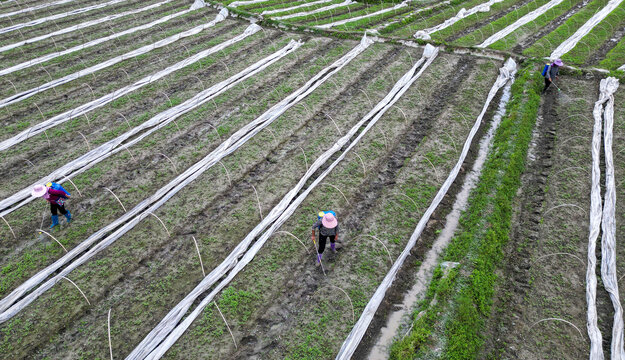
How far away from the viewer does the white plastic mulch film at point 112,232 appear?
679 centimetres

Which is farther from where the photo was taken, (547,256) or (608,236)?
(608,236)

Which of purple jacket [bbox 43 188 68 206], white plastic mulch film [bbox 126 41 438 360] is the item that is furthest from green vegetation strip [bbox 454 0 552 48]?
purple jacket [bbox 43 188 68 206]

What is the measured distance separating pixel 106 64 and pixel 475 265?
15288 mm

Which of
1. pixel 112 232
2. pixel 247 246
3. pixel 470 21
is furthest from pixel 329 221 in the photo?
pixel 470 21

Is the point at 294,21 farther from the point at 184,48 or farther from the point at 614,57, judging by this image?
the point at 614,57

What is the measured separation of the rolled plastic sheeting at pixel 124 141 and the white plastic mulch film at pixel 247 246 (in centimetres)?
469

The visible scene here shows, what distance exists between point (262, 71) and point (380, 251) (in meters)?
9.85

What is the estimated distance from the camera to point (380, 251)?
798cm

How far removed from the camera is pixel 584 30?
1845cm

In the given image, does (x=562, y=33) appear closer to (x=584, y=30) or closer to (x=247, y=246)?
(x=584, y=30)

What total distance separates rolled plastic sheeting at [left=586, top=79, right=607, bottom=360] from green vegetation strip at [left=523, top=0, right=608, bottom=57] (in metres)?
5.75

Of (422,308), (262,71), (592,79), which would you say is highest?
(262,71)

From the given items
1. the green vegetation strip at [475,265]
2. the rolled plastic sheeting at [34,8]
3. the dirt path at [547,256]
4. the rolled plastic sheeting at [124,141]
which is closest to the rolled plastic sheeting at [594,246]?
the dirt path at [547,256]

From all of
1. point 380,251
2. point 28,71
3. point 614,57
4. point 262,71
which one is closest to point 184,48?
point 262,71
